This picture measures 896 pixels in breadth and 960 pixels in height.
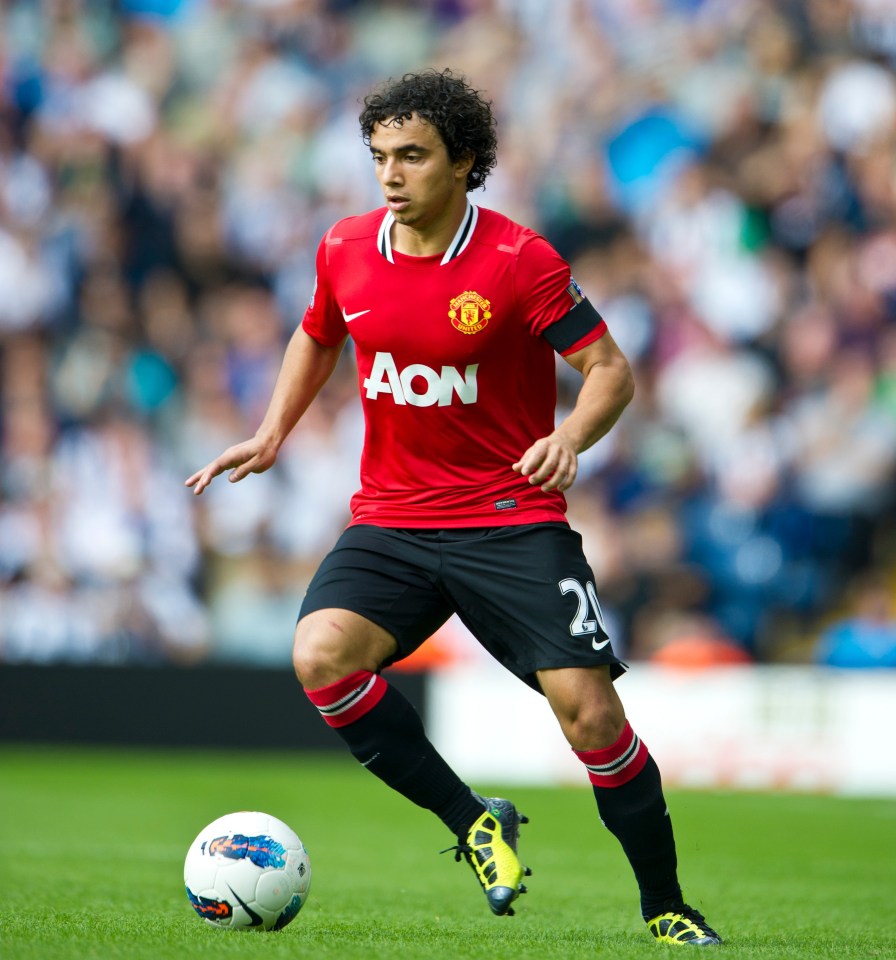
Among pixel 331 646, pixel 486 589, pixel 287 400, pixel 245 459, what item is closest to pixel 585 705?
pixel 486 589

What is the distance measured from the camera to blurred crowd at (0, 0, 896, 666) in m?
12.4

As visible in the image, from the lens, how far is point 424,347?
4.76m

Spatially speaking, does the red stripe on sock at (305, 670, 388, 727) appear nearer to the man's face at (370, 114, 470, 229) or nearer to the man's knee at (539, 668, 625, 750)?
the man's knee at (539, 668, 625, 750)

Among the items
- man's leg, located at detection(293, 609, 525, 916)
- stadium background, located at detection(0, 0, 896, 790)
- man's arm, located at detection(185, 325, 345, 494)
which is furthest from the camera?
stadium background, located at detection(0, 0, 896, 790)

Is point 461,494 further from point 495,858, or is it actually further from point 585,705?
point 495,858

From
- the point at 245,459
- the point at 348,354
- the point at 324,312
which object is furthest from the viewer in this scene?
the point at 348,354

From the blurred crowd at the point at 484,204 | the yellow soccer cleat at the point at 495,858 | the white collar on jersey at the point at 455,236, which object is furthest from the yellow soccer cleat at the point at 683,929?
the blurred crowd at the point at 484,204

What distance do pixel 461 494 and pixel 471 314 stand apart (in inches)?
21.4

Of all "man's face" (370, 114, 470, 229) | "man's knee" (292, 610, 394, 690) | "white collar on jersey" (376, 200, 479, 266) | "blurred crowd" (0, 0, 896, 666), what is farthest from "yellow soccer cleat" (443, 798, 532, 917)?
"blurred crowd" (0, 0, 896, 666)

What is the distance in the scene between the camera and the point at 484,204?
13.9 metres

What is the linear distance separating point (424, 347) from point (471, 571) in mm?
670

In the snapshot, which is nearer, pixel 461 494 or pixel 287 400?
pixel 461 494

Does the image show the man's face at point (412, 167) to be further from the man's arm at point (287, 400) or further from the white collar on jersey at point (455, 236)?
the man's arm at point (287, 400)

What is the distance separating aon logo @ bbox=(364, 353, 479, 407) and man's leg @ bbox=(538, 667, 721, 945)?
0.86 m
